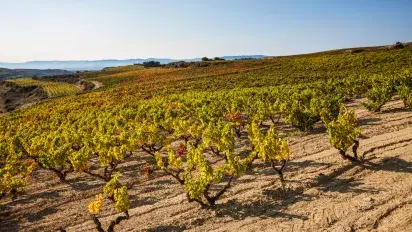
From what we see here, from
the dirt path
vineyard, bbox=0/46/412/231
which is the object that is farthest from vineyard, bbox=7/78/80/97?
the dirt path

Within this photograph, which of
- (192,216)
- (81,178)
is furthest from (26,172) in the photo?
(192,216)

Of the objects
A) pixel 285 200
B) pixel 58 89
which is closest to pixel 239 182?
pixel 285 200

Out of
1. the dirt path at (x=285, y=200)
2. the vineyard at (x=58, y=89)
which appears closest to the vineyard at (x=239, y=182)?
the dirt path at (x=285, y=200)

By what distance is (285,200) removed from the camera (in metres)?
18.9

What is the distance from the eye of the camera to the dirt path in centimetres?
1672

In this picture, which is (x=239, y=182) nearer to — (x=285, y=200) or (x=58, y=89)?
(x=285, y=200)

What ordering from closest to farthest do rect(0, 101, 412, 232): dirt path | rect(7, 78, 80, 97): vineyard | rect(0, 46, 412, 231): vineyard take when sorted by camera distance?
1. rect(0, 101, 412, 232): dirt path
2. rect(0, 46, 412, 231): vineyard
3. rect(7, 78, 80, 97): vineyard

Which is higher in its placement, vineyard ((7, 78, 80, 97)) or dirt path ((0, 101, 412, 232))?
vineyard ((7, 78, 80, 97))

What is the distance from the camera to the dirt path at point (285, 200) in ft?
54.9

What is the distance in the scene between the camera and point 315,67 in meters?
103

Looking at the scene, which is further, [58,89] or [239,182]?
[58,89]

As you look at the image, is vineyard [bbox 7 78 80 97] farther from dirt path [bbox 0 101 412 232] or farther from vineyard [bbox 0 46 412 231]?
dirt path [bbox 0 101 412 232]

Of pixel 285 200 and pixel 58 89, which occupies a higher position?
pixel 58 89

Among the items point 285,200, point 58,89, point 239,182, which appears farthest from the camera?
point 58,89
